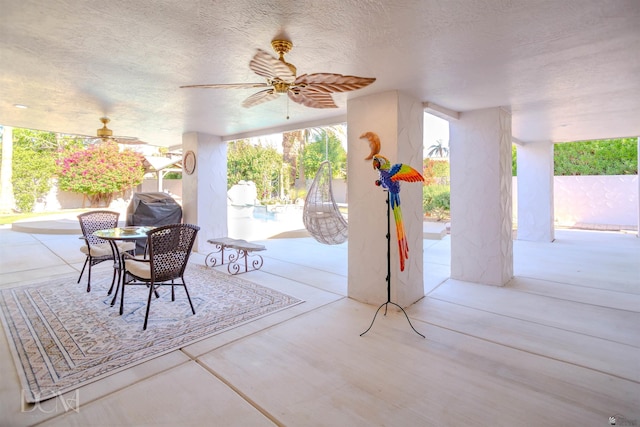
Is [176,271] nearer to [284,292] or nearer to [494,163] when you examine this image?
[284,292]

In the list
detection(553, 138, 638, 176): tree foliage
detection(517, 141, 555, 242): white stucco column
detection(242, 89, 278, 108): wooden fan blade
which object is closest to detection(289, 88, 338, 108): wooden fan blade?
detection(242, 89, 278, 108): wooden fan blade

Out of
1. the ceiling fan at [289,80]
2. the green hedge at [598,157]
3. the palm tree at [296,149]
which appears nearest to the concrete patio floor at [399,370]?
the ceiling fan at [289,80]

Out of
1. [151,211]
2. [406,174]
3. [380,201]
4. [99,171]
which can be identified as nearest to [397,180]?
[406,174]

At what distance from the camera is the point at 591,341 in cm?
253

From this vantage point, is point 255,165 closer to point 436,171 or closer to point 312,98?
point 436,171

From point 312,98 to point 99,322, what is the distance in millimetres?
2687

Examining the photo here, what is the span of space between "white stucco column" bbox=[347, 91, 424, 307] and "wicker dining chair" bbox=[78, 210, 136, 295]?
2.73 metres

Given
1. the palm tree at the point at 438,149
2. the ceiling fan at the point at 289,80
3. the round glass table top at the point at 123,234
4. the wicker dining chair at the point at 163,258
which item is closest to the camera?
the ceiling fan at the point at 289,80

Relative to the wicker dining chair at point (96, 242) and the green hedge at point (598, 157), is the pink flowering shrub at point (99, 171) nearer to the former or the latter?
the wicker dining chair at point (96, 242)

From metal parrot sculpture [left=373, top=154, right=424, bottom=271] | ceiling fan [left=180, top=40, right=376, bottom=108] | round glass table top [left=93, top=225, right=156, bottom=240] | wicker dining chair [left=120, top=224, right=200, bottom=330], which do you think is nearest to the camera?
ceiling fan [left=180, top=40, right=376, bottom=108]

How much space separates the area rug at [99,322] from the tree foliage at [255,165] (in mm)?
11529

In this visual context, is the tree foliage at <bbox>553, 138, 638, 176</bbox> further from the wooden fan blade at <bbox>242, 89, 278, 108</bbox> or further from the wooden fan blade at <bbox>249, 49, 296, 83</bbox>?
the wooden fan blade at <bbox>249, 49, 296, 83</bbox>

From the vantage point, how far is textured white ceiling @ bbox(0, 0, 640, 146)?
1.81m

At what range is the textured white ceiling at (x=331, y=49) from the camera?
71.3 inches
